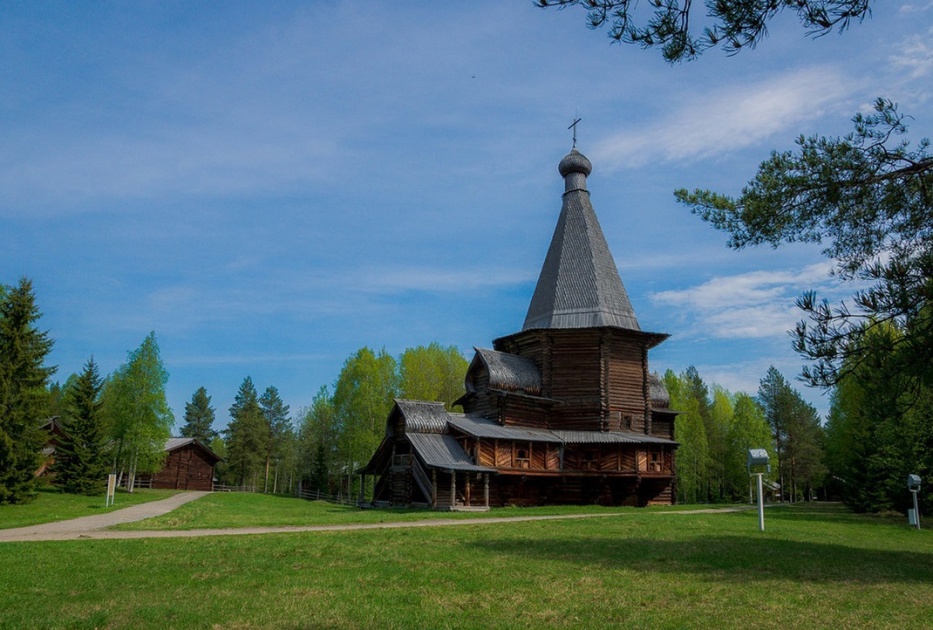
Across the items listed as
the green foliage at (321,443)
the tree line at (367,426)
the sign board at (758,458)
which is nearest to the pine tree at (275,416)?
the tree line at (367,426)

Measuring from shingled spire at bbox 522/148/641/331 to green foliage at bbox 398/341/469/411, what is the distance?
43.8 ft

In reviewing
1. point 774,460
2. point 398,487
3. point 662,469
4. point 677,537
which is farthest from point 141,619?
point 774,460

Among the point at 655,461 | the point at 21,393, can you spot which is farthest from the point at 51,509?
the point at 655,461

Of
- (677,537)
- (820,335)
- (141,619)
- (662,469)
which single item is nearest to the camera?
(141,619)

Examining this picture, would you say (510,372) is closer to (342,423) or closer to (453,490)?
(453,490)

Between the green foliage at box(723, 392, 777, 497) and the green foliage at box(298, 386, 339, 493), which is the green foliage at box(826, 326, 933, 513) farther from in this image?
the green foliage at box(298, 386, 339, 493)

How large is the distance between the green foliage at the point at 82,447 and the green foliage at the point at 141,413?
86.7 inches

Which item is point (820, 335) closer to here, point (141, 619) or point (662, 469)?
point (141, 619)

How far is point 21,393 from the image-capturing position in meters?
29.6

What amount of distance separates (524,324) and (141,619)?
29639 mm

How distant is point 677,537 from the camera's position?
47.2 feet

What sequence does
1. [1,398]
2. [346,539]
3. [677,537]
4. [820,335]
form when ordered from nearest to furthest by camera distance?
1. [820,335]
2. [346,539]
3. [677,537]
4. [1,398]

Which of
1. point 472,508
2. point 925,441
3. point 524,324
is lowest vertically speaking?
point 472,508

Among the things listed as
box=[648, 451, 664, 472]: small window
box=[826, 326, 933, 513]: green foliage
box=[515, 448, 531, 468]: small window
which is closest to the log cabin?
box=[515, 448, 531, 468]: small window
